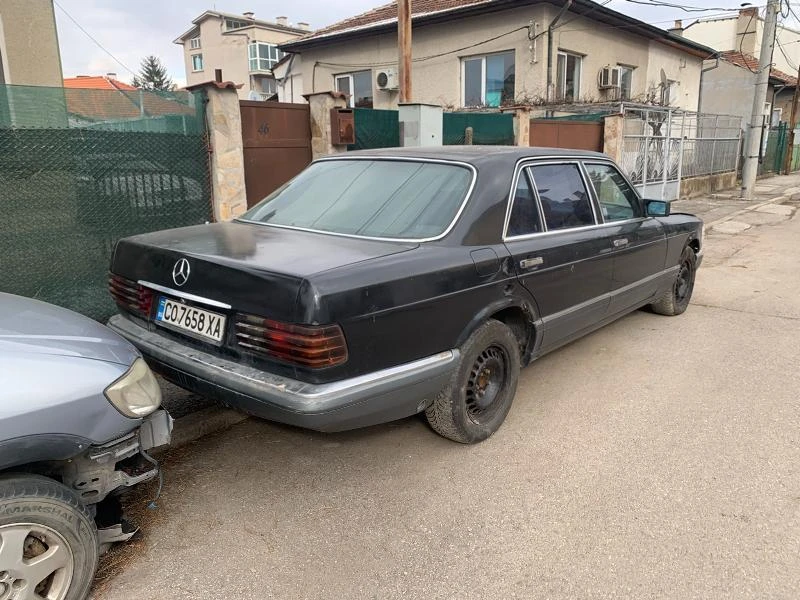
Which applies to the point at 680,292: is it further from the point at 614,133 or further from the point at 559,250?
the point at 614,133

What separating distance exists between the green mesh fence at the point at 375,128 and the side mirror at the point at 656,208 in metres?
3.86

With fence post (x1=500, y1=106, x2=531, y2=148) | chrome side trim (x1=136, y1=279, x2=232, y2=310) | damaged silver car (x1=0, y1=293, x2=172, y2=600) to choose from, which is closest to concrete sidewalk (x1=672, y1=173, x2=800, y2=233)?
fence post (x1=500, y1=106, x2=531, y2=148)

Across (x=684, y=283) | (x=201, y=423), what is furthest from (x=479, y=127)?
(x=201, y=423)

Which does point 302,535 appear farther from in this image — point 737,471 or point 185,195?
point 185,195

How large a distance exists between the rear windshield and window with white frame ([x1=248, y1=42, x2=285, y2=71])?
1916 inches

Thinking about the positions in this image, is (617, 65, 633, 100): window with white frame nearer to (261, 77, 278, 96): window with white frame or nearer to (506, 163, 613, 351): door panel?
(506, 163, 613, 351): door panel

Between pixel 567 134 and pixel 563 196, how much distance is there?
909 centimetres

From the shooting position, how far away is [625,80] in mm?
18484

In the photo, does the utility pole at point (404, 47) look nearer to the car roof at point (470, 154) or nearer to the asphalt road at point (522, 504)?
the car roof at point (470, 154)

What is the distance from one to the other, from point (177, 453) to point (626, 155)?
42.9 feet

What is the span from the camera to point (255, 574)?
99.5 inches

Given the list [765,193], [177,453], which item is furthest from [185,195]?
[765,193]

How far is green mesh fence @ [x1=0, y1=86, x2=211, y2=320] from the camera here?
478 cm

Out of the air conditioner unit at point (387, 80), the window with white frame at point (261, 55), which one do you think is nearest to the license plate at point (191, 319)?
the air conditioner unit at point (387, 80)
